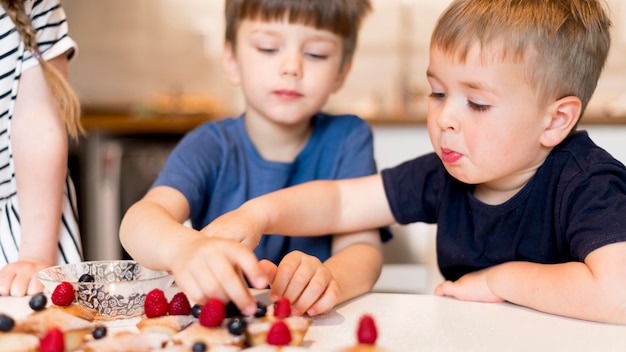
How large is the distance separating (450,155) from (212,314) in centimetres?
45

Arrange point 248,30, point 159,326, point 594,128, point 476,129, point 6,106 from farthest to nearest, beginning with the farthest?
1. point 594,128
2. point 248,30
3. point 6,106
4. point 476,129
5. point 159,326

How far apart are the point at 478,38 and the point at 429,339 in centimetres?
44

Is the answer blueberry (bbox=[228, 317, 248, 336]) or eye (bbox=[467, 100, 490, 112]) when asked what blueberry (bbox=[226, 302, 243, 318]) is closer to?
blueberry (bbox=[228, 317, 248, 336])

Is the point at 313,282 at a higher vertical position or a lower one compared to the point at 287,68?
lower

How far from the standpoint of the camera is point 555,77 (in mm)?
1006

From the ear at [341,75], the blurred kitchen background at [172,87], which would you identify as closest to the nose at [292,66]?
the ear at [341,75]

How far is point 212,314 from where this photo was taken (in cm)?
75

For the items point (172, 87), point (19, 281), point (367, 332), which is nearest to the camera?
point (367, 332)

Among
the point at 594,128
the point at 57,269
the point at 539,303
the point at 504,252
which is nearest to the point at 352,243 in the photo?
the point at 504,252

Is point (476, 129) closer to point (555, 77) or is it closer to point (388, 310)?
point (555, 77)

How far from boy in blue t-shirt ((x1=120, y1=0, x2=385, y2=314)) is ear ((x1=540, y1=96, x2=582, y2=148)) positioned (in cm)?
33

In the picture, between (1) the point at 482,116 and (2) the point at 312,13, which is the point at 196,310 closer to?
(1) the point at 482,116

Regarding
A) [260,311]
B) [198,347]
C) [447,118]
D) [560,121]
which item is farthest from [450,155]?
[198,347]

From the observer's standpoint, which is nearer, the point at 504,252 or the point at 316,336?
the point at 316,336
